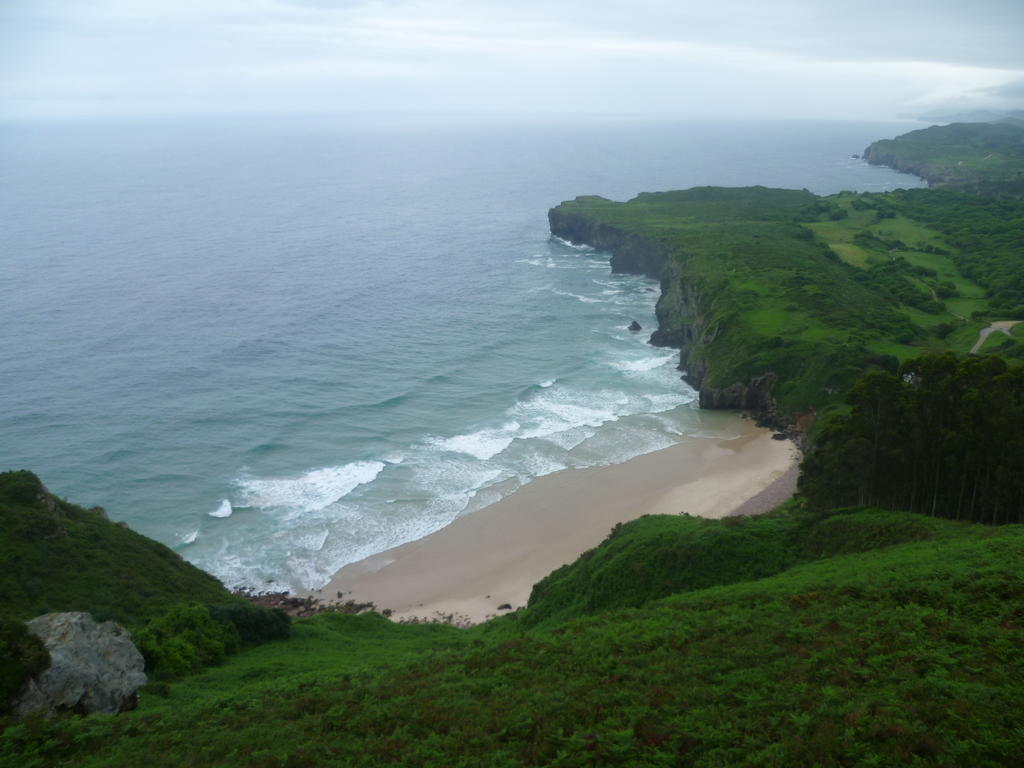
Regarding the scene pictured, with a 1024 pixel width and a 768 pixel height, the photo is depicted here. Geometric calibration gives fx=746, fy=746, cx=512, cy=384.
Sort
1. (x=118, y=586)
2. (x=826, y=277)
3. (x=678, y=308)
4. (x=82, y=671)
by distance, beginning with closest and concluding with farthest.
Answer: (x=82, y=671) → (x=118, y=586) → (x=826, y=277) → (x=678, y=308)

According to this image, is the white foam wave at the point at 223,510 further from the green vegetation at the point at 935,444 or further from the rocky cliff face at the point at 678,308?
the rocky cliff face at the point at 678,308

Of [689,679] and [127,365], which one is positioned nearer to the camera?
[689,679]

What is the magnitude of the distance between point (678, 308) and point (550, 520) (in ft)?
157

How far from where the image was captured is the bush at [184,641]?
86.9ft

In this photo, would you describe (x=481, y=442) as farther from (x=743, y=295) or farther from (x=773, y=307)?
(x=743, y=295)

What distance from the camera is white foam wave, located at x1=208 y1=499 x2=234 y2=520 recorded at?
163ft

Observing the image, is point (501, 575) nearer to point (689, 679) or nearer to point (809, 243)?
point (689, 679)

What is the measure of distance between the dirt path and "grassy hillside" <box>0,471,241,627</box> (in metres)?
60.3

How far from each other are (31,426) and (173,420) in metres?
10.8

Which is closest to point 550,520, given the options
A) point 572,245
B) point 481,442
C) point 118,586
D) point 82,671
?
point 481,442

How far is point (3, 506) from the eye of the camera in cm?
3300

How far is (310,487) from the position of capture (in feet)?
174

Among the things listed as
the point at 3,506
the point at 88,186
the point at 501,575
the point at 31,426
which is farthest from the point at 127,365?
the point at 88,186

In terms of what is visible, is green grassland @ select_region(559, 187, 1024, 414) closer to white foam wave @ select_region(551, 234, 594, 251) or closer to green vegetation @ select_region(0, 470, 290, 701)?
white foam wave @ select_region(551, 234, 594, 251)
